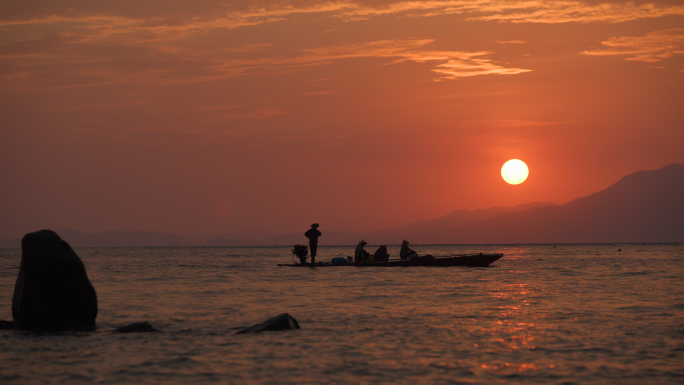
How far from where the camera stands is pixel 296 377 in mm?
10469

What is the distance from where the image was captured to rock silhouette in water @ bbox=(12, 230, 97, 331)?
1589 centimetres

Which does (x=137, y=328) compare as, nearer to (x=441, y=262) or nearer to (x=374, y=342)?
(x=374, y=342)

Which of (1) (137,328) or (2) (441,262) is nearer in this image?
(1) (137,328)

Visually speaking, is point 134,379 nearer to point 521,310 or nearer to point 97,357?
point 97,357

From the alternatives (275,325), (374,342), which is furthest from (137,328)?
(374,342)

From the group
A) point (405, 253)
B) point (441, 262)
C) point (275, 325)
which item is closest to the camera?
point (275, 325)

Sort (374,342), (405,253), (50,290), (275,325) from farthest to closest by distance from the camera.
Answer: (405,253), (50,290), (275,325), (374,342)

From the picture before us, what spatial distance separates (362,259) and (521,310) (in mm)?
23824

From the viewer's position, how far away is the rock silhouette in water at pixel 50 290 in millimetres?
15891

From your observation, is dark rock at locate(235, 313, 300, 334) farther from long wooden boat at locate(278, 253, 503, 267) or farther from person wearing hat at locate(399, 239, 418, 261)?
person wearing hat at locate(399, 239, 418, 261)

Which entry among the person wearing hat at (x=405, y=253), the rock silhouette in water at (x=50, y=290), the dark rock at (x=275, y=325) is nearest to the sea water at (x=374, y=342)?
the dark rock at (x=275, y=325)

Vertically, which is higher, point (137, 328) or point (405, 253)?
point (405, 253)

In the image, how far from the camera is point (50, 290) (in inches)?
628

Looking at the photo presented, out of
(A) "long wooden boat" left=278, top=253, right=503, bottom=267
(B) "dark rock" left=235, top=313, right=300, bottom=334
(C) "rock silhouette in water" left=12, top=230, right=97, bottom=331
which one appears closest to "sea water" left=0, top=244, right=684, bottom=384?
(B) "dark rock" left=235, top=313, right=300, bottom=334
